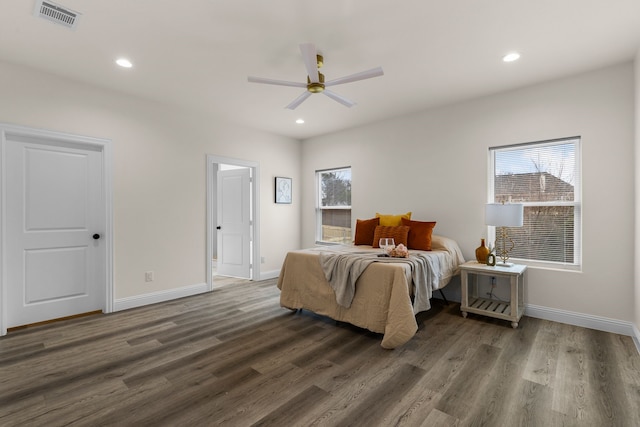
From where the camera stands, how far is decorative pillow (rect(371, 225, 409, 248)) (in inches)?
152

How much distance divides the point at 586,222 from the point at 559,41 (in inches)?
70.7

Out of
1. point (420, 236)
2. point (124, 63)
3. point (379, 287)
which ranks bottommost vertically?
point (379, 287)

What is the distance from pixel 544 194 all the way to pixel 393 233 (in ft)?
5.74

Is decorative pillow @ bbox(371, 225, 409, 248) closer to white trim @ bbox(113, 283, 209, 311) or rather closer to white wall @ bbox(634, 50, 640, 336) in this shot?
white wall @ bbox(634, 50, 640, 336)

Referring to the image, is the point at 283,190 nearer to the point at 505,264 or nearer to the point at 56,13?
the point at 505,264

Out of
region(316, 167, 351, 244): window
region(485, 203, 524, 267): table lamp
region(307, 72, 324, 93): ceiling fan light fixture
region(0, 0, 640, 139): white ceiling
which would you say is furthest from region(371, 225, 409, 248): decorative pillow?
region(307, 72, 324, 93): ceiling fan light fixture

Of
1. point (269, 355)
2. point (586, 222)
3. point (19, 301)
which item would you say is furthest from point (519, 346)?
point (19, 301)

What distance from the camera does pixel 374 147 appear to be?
16.2 ft

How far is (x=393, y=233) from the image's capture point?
3961 millimetres

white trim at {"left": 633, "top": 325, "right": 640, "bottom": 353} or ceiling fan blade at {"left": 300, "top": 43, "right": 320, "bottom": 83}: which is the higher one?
ceiling fan blade at {"left": 300, "top": 43, "right": 320, "bottom": 83}

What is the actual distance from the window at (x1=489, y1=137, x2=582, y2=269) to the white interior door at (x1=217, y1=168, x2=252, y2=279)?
3750mm

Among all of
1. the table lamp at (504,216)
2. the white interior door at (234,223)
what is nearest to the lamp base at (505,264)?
the table lamp at (504,216)

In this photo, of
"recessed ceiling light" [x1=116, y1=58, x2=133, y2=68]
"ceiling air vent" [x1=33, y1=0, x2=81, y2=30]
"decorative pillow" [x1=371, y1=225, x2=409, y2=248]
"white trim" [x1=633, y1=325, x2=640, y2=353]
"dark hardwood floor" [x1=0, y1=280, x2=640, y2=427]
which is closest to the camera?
"dark hardwood floor" [x1=0, y1=280, x2=640, y2=427]

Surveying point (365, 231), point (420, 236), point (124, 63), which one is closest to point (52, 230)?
point (124, 63)
